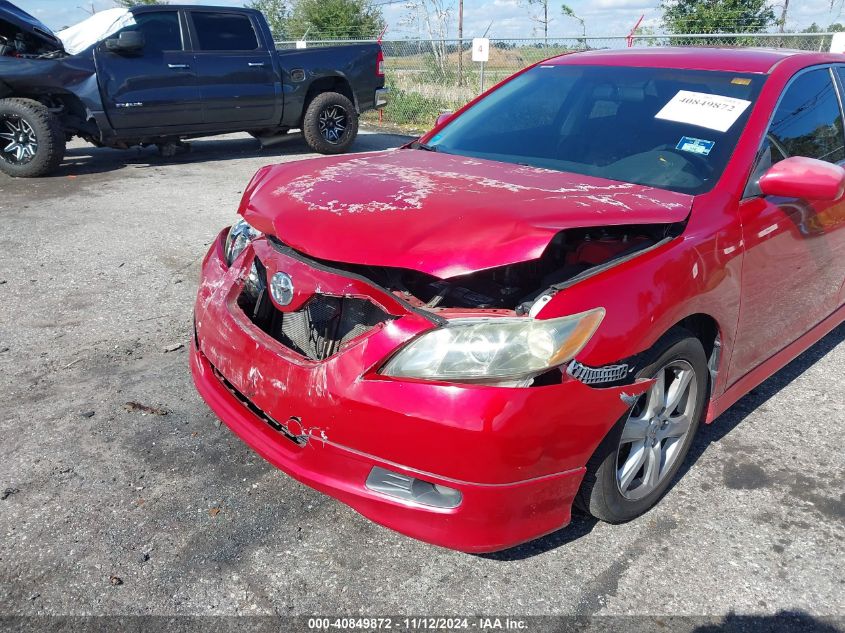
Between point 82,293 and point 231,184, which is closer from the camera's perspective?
point 82,293

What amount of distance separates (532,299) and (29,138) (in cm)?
785

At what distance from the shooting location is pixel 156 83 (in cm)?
836

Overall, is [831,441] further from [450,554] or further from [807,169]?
[450,554]

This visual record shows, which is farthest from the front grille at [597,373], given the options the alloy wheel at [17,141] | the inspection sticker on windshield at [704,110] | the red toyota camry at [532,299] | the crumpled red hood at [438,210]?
the alloy wheel at [17,141]

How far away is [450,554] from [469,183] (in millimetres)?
1340

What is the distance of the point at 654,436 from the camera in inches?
98.2

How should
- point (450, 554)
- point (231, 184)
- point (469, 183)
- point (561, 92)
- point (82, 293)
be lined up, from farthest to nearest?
point (231, 184) → point (82, 293) → point (561, 92) → point (469, 183) → point (450, 554)

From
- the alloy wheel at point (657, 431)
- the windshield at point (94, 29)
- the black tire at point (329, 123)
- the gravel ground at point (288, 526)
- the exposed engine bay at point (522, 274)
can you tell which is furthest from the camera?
the black tire at point (329, 123)

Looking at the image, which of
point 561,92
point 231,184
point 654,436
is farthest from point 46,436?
point 231,184

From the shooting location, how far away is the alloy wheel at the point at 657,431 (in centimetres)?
238

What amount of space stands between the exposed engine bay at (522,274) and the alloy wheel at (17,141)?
7.29m

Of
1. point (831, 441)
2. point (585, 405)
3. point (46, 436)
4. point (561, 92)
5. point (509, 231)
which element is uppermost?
point (561, 92)

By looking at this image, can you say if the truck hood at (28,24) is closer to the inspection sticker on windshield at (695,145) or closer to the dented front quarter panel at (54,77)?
the dented front quarter panel at (54,77)

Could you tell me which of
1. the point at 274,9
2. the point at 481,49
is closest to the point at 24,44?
the point at 481,49
